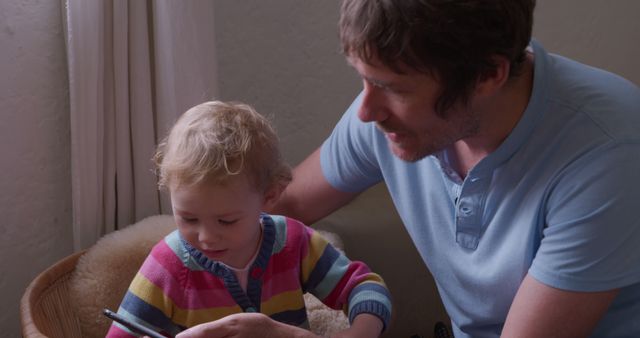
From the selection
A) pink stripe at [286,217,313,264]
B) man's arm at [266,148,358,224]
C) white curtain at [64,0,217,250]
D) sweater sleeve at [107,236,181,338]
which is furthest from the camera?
man's arm at [266,148,358,224]

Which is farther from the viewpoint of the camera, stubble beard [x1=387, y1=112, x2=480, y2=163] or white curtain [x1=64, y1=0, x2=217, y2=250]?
white curtain [x1=64, y1=0, x2=217, y2=250]

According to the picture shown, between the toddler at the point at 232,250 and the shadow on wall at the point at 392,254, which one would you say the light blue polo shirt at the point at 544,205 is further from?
the shadow on wall at the point at 392,254

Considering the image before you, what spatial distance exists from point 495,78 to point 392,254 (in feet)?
2.96

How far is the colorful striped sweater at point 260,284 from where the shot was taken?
116cm

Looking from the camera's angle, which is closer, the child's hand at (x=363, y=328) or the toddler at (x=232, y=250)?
the toddler at (x=232, y=250)

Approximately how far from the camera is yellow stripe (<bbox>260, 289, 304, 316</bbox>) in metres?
1.22

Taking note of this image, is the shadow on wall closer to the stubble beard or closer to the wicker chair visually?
the wicker chair

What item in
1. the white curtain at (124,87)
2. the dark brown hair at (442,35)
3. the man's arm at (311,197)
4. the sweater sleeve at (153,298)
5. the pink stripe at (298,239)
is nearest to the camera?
the dark brown hair at (442,35)

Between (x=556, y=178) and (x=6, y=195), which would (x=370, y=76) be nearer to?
(x=556, y=178)

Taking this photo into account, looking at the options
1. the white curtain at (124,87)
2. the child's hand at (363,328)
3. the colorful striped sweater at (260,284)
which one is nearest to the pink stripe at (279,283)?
the colorful striped sweater at (260,284)

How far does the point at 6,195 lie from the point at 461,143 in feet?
2.91

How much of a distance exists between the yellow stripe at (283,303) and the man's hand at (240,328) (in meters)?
0.09

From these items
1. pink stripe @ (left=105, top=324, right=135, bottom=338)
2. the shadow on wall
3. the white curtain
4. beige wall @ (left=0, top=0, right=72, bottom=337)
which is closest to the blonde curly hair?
pink stripe @ (left=105, top=324, right=135, bottom=338)

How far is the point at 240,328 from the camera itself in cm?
107
